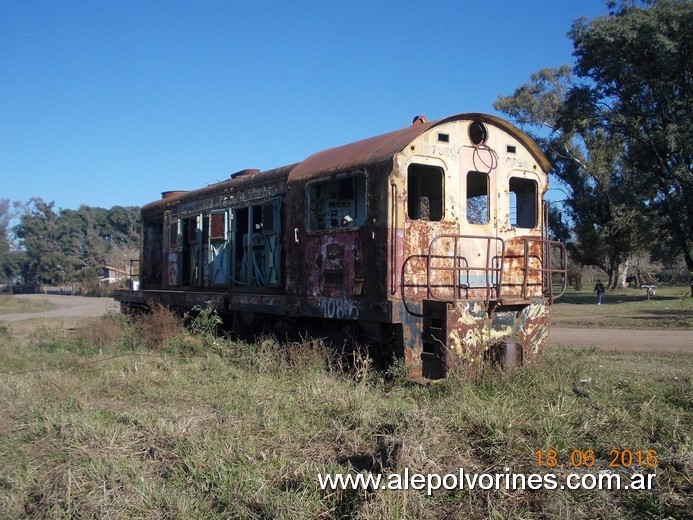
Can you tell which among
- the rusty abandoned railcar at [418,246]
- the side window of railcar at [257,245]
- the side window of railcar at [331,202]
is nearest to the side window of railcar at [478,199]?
the rusty abandoned railcar at [418,246]

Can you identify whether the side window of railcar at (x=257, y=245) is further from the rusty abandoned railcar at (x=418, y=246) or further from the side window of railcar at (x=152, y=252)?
the side window of railcar at (x=152, y=252)

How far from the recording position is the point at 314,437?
17.3 feet

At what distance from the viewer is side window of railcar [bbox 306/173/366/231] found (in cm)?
859

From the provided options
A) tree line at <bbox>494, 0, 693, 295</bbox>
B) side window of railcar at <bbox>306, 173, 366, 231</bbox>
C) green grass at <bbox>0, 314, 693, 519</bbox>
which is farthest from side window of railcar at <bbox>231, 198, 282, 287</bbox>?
tree line at <bbox>494, 0, 693, 295</bbox>

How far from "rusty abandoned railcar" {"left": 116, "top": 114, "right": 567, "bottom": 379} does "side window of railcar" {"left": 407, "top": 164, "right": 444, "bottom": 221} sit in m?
0.02

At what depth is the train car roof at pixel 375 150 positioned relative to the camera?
7574mm

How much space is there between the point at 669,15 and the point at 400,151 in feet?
84.5

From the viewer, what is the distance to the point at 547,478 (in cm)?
403

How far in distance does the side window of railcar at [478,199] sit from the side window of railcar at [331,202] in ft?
5.25

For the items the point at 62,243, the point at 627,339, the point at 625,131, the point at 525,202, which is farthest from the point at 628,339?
the point at 62,243

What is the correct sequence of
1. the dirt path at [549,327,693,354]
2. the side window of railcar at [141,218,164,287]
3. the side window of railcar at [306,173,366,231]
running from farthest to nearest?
the side window of railcar at [141,218,164,287] < the dirt path at [549,327,693,354] < the side window of railcar at [306,173,366,231]

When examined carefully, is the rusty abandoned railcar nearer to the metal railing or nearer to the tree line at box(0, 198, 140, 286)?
the metal railing

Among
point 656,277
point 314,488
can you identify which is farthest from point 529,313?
point 656,277

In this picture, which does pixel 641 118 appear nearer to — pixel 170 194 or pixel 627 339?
pixel 627 339
